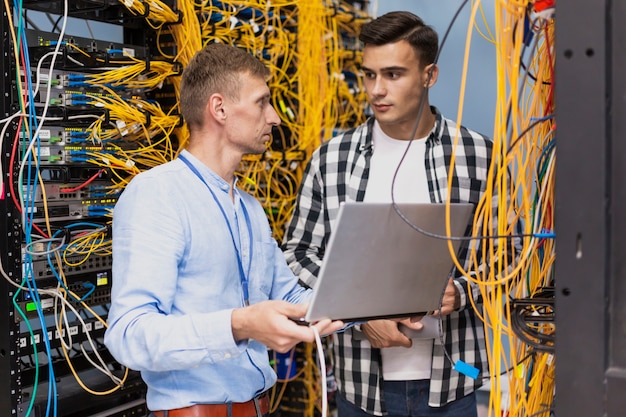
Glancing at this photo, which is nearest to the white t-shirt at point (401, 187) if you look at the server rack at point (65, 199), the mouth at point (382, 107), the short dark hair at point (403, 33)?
the mouth at point (382, 107)

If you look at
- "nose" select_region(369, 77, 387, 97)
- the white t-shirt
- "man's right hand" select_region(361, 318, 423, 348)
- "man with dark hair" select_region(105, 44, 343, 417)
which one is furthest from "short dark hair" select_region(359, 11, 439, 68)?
"man's right hand" select_region(361, 318, 423, 348)

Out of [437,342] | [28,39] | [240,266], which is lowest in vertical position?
[437,342]

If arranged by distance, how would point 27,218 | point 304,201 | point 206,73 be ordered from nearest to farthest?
point 206,73
point 27,218
point 304,201

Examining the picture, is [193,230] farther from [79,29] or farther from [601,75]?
[79,29]

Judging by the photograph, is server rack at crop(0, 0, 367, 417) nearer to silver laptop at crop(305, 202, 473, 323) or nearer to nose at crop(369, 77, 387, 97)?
nose at crop(369, 77, 387, 97)

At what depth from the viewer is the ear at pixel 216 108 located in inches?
77.8

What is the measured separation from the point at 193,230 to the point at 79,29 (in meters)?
2.25

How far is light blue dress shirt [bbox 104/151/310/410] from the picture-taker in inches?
62.9

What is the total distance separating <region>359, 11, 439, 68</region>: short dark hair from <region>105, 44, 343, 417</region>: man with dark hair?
587 millimetres

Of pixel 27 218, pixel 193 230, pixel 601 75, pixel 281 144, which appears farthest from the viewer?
pixel 281 144

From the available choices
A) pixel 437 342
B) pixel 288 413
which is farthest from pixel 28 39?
pixel 288 413

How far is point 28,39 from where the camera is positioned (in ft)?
7.49

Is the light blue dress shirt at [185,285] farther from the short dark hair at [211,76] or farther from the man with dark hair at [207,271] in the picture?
the short dark hair at [211,76]

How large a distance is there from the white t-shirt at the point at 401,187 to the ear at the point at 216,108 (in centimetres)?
67
